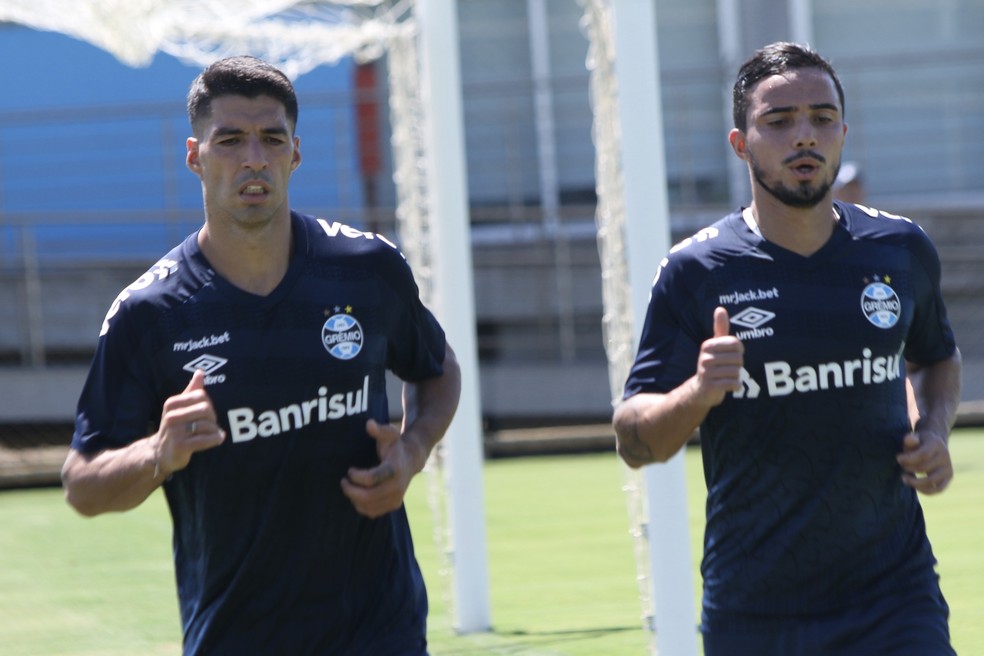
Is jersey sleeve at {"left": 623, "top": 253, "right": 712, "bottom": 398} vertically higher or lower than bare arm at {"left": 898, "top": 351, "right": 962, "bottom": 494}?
higher

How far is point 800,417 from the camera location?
3.68 metres

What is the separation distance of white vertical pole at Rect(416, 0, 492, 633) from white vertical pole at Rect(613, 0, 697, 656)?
166 cm

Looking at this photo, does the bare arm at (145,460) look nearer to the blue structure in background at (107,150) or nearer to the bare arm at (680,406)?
the bare arm at (680,406)

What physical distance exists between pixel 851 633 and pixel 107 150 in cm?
1480

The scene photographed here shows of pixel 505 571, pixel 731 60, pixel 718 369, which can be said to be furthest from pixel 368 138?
pixel 718 369

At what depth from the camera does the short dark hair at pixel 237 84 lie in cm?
368

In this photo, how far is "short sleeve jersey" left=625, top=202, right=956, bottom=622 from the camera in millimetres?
3678

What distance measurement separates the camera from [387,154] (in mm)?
18016

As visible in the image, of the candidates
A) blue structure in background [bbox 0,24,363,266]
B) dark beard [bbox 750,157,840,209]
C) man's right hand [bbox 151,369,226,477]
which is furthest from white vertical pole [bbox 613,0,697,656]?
blue structure in background [bbox 0,24,363,266]

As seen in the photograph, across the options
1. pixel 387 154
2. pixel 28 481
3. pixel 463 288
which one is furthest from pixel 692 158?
pixel 463 288

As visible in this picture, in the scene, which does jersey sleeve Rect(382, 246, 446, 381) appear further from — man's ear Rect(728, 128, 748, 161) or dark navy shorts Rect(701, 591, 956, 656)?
dark navy shorts Rect(701, 591, 956, 656)

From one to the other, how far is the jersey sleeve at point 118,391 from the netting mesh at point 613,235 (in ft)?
8.72

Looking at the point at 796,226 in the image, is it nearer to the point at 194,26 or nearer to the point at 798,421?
the point at 798,421

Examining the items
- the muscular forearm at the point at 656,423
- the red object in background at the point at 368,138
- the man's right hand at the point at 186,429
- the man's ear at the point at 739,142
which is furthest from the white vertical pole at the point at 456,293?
the red object in background at the point at 368,138
